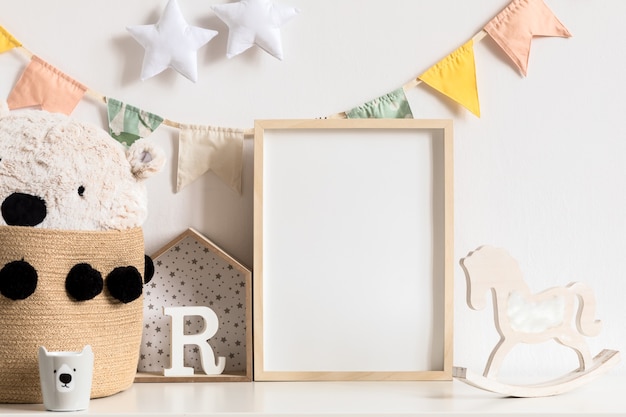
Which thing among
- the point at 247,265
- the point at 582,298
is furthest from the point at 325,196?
the point at 582,298

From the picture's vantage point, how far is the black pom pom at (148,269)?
1.22 m

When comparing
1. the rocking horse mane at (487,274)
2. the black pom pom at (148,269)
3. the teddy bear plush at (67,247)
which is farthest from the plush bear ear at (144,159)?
the rocking horse mane at (487,274)

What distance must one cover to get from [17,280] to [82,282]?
83mm

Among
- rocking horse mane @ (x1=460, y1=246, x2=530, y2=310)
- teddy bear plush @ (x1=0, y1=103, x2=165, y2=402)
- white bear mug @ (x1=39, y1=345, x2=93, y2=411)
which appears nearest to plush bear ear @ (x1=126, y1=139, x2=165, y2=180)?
teddy bear plush @ (x1=0, y1=103, x2=165, y2=402)

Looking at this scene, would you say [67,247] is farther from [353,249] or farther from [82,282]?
[353,249]

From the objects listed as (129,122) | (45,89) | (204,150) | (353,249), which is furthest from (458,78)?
(45,89)

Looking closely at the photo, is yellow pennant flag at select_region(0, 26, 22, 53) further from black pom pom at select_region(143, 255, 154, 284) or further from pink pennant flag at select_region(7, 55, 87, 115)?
black pom pom at select_region(143, 255, 154, 284)

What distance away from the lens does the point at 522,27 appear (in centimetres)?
134

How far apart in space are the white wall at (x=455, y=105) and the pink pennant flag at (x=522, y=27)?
0.7 inches

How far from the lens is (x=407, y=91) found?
1.35m

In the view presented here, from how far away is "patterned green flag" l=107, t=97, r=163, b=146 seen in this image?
132 cm

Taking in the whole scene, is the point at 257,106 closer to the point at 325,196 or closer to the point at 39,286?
the point at 325,196

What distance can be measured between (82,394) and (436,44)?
0.80m

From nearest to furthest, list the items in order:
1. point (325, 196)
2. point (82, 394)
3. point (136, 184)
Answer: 1. point (82, 394)
2. point (136, 184)
3. point (325, 196)
